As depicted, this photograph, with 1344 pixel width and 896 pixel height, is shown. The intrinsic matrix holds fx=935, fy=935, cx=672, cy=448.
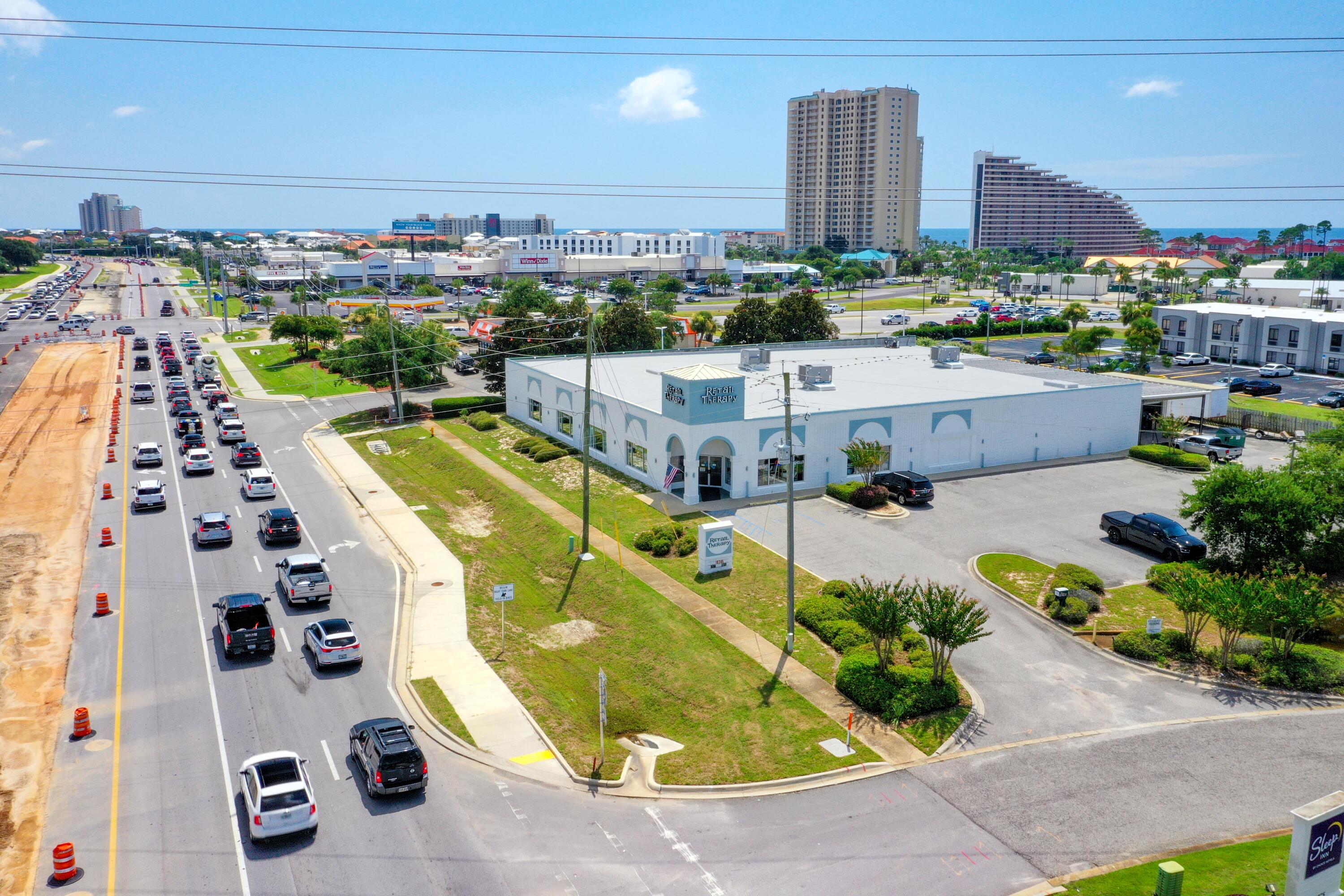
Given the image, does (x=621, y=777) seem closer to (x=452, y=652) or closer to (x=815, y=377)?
(x=452, y=652)

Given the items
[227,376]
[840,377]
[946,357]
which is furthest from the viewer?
[227,376]

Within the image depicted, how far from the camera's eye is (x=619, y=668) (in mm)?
30781

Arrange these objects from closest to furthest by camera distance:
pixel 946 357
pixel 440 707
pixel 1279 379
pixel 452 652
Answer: pixel 440 707
pixel 452 652
pixel 946 357
pixel 1279 379

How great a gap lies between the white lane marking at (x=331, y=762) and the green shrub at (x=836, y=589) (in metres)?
17.8

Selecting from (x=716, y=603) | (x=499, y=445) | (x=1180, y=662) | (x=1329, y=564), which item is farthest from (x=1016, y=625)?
(x=499, y=445)

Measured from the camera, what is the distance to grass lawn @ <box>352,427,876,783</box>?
24891 millimetres

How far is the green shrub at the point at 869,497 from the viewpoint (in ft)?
149

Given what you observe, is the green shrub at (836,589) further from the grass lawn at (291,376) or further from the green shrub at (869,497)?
the grass lawn at (291,376)

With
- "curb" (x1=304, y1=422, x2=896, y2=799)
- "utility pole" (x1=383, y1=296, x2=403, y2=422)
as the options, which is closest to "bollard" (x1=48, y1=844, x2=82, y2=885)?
"curb" (x1=304, y1=422, x2=896, y2=799)

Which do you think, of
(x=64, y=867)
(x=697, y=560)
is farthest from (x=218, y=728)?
(x=697, y=560)

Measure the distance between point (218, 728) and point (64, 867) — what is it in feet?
21.2

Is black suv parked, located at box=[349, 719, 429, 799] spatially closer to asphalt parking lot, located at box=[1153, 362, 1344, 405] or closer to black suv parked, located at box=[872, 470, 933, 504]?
black suv parked, located at box=[872, 470, 933, 504]

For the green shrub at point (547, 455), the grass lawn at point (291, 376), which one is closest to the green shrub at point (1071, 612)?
the green shrub at point (547, 455)

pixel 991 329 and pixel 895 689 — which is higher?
pixel 991 329
